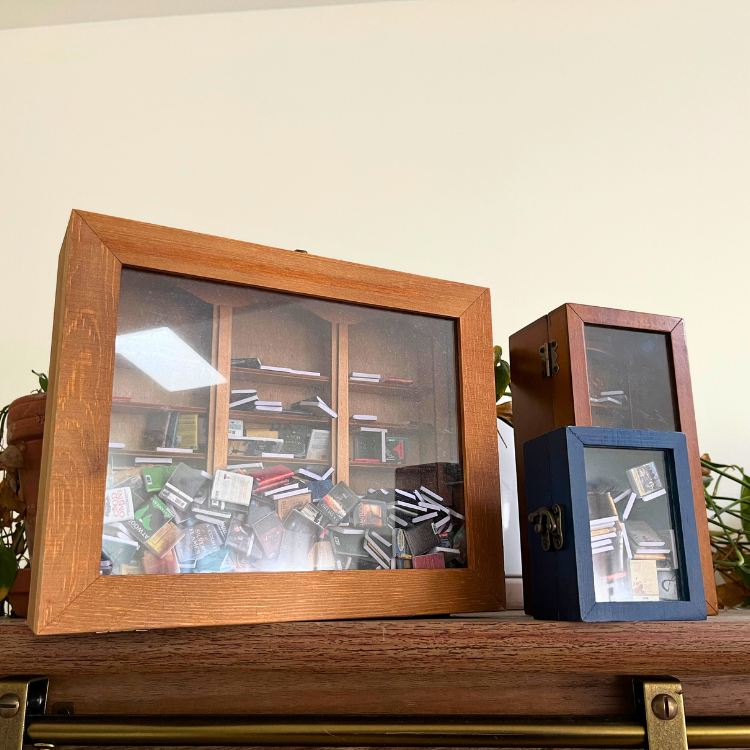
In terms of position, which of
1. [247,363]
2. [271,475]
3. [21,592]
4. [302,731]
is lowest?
[302,731]

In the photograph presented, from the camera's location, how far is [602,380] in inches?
30.7

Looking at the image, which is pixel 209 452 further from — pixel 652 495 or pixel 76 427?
pixel 652 495

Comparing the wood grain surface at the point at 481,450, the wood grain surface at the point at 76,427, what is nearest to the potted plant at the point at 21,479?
the wood grain surface at the point at 76,427

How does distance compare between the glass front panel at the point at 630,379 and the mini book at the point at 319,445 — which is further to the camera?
the glass front panel at the point at 630,379

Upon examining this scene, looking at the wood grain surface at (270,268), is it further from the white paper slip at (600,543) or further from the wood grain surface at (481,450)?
the white paper slip at (600,543)

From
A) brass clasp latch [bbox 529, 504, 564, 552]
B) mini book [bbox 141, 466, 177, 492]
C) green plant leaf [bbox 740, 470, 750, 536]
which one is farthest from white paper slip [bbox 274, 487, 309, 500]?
green plant leaf [bbox 740, 470, 750, 536]

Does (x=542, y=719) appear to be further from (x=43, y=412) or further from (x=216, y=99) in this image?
(x=216, y=99)

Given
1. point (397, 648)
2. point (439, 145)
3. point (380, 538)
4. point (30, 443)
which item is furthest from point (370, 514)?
point (439, 145)

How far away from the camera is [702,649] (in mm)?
617

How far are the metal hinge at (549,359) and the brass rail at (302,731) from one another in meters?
0.35

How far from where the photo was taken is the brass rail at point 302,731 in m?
0.60

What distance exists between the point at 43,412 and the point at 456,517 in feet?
1.37

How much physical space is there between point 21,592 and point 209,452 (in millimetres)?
234

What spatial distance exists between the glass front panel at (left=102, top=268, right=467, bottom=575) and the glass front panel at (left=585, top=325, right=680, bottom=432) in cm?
16
